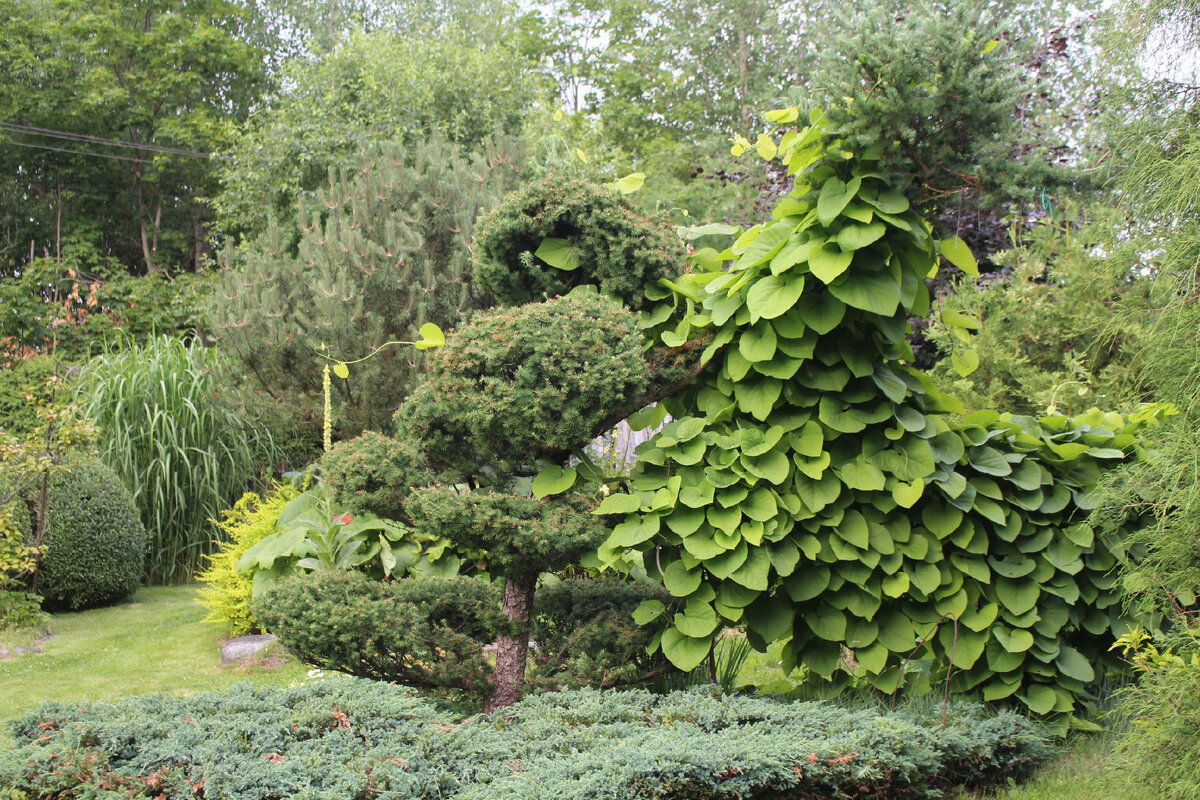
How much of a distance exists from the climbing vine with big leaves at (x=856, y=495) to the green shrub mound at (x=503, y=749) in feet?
1.01

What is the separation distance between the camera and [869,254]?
9.07ft

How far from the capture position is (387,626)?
273cm

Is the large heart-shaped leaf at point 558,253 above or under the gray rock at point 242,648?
above

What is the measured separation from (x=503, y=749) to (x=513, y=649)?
718 mm

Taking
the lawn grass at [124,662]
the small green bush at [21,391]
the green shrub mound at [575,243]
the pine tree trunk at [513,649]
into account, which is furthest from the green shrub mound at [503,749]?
the small green bush at [21,391]

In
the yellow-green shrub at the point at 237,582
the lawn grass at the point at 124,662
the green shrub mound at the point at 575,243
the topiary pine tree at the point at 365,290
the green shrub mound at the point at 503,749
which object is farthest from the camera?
the topiary pine tree at the point at 365,290

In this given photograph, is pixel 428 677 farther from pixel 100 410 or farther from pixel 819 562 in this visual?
pixel 100 410

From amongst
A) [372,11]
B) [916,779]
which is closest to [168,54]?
[372,11]

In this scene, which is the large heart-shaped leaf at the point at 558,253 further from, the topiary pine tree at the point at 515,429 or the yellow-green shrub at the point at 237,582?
the yellow-green shrub at the point at 237,582

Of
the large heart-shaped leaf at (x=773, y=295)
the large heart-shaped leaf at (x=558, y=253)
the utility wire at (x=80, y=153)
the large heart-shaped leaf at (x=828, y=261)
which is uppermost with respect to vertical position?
the utility wire at (x=80, y=153)

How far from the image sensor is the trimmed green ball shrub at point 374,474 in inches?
114

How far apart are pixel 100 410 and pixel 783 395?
23.5 ft

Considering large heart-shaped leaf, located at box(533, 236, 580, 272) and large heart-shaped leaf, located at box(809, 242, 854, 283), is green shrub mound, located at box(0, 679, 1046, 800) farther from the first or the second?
large heart-shaped leaf, located at box(533, 236, 580, 272)

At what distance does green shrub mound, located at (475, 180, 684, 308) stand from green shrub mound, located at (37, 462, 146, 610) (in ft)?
16.5
